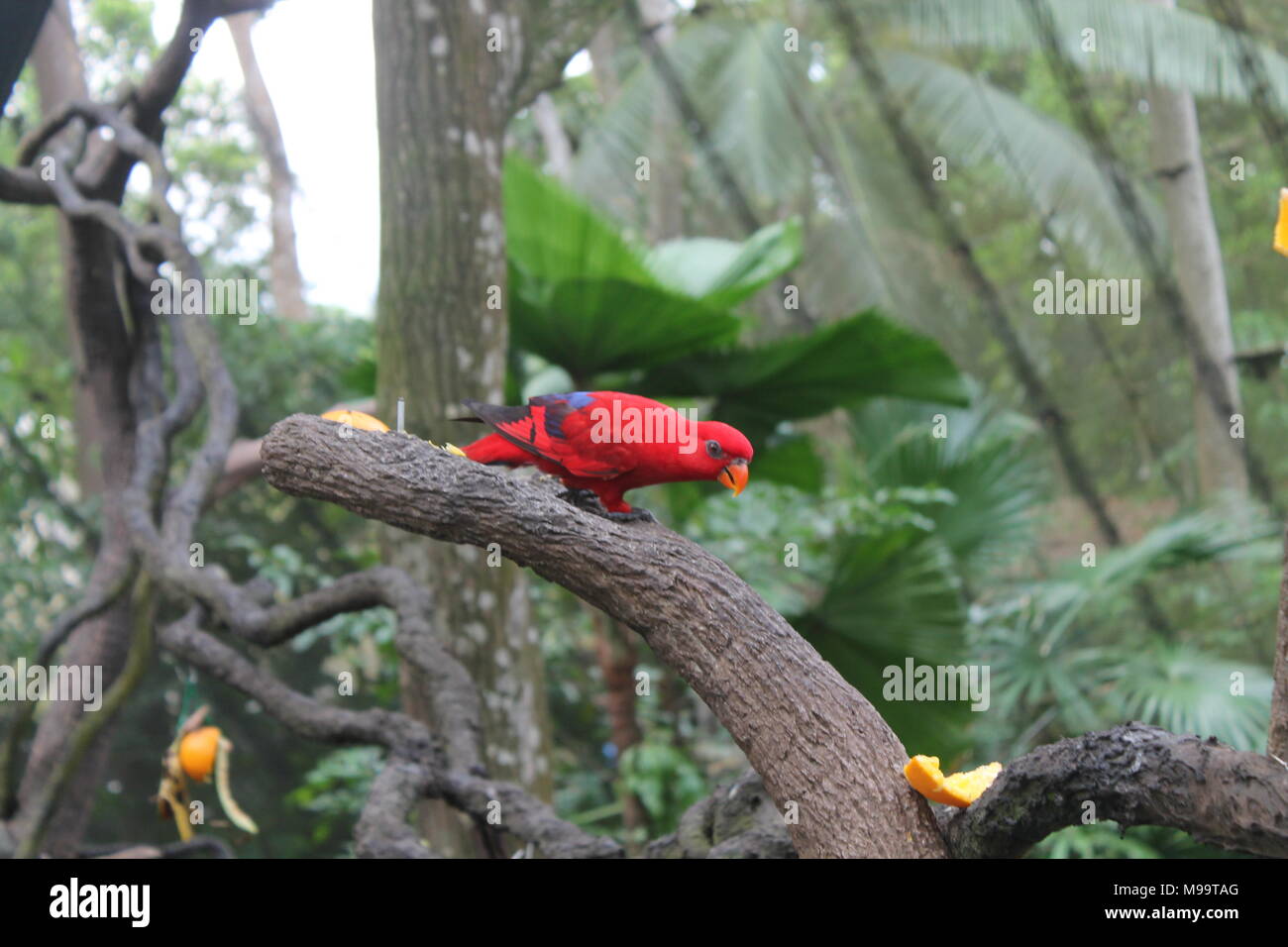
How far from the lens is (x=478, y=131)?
100 inches

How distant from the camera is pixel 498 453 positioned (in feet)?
4.15

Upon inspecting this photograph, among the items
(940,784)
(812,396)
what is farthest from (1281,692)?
(812,396)

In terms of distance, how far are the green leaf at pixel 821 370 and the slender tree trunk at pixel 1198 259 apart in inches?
92.5

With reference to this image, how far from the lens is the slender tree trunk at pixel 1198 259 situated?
470 cm

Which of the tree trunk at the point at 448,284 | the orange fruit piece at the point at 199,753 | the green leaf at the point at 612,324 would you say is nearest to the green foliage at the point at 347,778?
the tree trunk at the point at 448,284

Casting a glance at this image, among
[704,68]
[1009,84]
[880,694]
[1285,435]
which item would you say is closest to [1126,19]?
[704,68]

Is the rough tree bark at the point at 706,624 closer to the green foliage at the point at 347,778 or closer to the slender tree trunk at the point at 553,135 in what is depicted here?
the green foliage at the point at 347,778

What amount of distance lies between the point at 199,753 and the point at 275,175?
6.72 meters

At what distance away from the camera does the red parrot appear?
113 centimetres

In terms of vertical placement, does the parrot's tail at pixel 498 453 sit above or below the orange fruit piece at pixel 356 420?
below

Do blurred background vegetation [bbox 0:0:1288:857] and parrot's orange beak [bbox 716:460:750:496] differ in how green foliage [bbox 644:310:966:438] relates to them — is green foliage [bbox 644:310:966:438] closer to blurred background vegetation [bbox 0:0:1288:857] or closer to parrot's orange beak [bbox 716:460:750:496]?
blurred background vegetation [bbox 0:0:1288:857]

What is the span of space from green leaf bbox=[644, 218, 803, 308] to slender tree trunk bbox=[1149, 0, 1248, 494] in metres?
2.58

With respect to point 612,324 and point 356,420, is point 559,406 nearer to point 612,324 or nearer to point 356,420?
point 356,420

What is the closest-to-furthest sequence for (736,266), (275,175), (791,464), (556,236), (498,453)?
(498,453), (556,236), (736,266), (791,464), (275,175)
